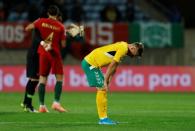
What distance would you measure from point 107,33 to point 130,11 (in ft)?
5.82

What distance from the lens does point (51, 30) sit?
17078mm

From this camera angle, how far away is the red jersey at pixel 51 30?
17.0 metres

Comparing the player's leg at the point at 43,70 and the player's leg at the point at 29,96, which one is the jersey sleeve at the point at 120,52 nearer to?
the player's leg at the point at 43,70

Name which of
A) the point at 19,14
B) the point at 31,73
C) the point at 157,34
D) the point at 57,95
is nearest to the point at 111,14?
the point at 157,34

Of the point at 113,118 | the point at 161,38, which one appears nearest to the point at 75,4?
the point at 161,38

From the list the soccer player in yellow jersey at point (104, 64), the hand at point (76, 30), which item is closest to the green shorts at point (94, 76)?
the soccer player in yellow jersey at point (104, 64)

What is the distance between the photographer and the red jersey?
1703 centimetres

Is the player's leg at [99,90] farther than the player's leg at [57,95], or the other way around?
the player's leg at [57,95]

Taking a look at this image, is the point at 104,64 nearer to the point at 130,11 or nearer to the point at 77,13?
the point at 77,13

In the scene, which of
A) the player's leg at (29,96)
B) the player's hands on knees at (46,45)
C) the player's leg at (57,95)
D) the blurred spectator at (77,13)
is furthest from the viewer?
the blurred spectator at (77,13)

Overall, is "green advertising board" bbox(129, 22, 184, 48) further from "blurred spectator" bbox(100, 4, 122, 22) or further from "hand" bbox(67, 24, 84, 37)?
"hand" bbox(67, 24, 84, 37)

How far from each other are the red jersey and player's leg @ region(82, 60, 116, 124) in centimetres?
247

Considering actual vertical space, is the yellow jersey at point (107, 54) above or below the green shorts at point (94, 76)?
above

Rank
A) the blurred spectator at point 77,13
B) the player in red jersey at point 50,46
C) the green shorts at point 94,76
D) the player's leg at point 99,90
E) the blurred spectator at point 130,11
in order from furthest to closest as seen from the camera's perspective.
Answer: the blurred spectator at point 130,11, the blurred spectator at point 77,13, the player in red jersey at point 50,46, the green shorts at point 94,76, the player's leg at point 99,90
